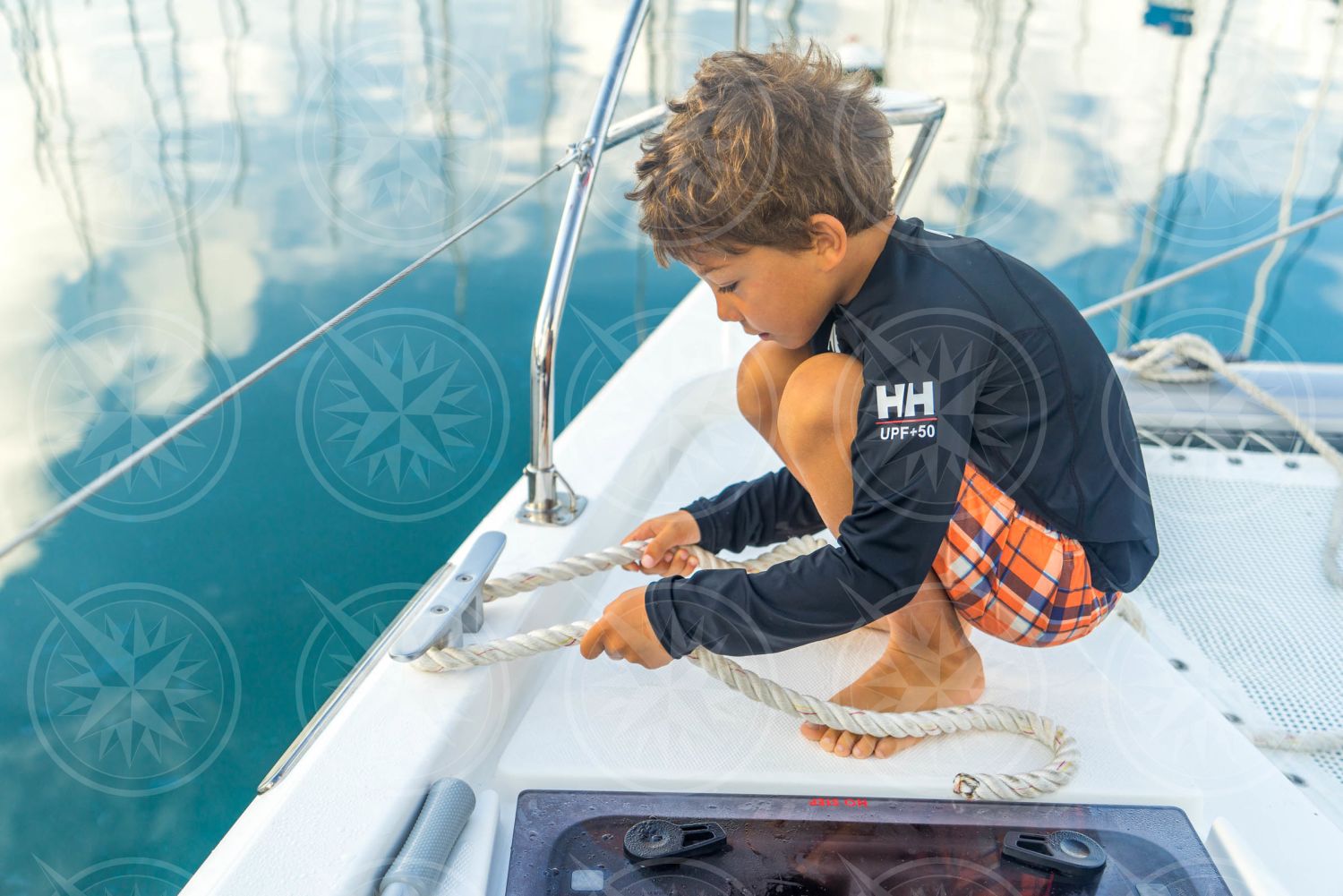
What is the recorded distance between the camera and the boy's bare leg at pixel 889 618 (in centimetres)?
91

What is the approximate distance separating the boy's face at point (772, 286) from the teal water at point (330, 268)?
58 centimetres

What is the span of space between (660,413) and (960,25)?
5.20 metres

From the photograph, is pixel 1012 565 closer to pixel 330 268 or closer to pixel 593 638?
pixel 593 638

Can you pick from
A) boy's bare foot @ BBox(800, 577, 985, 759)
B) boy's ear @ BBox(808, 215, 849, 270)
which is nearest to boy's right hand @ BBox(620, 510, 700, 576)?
boy's bare foot @ BBox(800, 577, 985, 759)

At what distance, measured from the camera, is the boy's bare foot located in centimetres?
97

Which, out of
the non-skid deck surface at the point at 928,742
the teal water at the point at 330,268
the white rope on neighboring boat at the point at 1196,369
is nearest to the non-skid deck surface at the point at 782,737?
the non-skid deck surface at the point at 928,742

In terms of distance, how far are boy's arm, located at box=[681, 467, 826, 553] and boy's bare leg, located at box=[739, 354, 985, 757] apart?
0.10 meters

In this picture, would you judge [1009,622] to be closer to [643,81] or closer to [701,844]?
[701,844]

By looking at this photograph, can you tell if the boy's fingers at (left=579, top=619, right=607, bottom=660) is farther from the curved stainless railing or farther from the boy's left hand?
the curved stainless railing

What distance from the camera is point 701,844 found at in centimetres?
78

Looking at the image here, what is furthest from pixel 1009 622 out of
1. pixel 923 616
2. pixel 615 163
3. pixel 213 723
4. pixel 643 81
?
pixel 643 81

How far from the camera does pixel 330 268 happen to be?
312 cm

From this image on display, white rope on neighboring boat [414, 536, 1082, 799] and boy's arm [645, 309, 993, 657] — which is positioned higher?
boy's arm [645, 309, 993, 657]

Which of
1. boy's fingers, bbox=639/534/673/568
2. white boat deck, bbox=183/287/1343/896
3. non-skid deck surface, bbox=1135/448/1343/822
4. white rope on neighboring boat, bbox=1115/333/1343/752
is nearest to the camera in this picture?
white boat deck, bbox=183/287/1343/896
